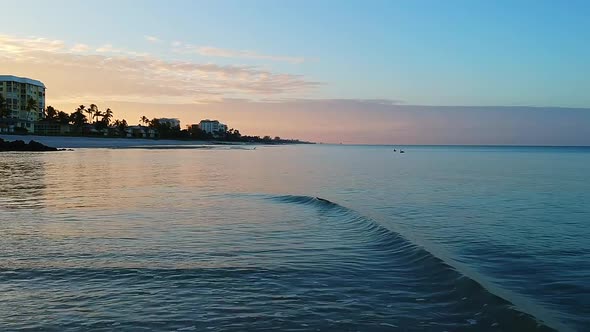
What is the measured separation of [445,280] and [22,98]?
16680 cm

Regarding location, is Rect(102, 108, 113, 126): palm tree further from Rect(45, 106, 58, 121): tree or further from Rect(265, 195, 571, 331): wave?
Rect(265, 195, 571, 331): wave

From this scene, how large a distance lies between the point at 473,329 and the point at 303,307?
2838mm

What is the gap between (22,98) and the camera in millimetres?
150750

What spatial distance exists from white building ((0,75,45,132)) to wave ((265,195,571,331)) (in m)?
143

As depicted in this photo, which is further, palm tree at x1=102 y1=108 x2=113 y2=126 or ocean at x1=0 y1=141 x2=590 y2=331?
palm tree at x1=102 y1=108 x2=113 y2=126

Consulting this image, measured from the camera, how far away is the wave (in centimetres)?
845

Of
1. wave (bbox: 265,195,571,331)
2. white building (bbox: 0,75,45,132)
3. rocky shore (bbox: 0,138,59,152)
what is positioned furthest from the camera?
white building (bbox: 0,75,45,132)

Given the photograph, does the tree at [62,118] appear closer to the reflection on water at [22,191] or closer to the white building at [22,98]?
the white building at [22,98]

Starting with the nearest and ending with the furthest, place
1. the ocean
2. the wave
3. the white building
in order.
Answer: the ocean
the wave
the white building

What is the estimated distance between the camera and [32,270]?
10.7 metres

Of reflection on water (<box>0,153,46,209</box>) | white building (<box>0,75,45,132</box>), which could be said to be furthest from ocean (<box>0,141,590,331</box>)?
white building (<box>0,75,45,132</box>)

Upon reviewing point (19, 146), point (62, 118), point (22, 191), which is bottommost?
point (22, 191)

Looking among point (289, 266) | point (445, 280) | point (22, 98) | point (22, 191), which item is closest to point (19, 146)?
point (22, 98)

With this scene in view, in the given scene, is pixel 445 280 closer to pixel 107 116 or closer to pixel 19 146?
pixel 19 146
